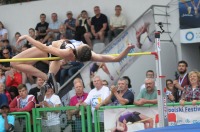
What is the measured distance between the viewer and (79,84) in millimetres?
12852

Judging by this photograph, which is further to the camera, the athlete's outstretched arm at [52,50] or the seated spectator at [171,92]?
the seated spectator at [171,92]

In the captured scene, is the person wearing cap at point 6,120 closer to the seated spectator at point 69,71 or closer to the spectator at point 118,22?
the seated spectator at point 69,71

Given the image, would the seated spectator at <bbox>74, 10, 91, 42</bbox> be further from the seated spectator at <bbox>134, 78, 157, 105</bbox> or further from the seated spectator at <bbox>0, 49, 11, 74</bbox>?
the seated spectator at <bbox>134, 78, 157, 105</bbox>

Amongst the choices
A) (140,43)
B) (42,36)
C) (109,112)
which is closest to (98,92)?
(109,112)

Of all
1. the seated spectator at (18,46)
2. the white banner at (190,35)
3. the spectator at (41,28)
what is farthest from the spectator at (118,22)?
the seated spectator at (18,46)

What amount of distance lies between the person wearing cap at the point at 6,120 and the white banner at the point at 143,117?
2.25 m

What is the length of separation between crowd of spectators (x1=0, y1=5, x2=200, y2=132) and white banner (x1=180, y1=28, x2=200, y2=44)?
56.4 inches

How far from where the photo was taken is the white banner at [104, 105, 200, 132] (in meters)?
11.1

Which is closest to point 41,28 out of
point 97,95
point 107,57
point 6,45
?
point 6,45

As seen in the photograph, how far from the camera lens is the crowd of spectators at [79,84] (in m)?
11.9

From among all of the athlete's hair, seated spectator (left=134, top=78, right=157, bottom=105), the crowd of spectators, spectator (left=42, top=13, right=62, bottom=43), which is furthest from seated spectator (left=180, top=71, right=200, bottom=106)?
spectator (left=42, top=13, right=62, bottom=43)

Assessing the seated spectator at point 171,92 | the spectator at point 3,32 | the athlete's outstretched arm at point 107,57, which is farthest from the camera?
the spectator at point 3,32

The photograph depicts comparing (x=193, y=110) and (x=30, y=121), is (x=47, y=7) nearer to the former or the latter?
(x=30, y=121)

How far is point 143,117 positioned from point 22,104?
128 inches
